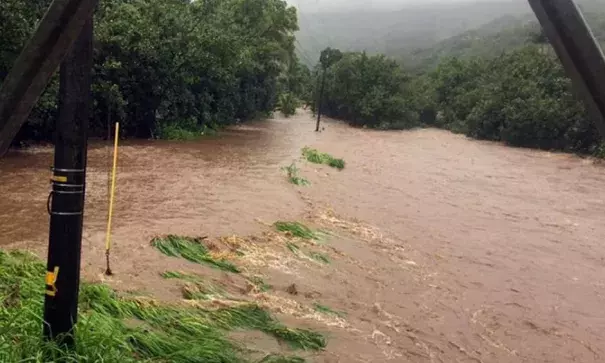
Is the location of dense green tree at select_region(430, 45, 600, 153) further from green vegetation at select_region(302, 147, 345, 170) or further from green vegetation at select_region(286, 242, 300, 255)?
green vegetation at select_region(286, 242, 300, 255)

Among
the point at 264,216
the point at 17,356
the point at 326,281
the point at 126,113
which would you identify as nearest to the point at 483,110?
the point at 126,113

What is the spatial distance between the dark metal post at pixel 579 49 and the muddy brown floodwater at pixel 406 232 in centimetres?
393

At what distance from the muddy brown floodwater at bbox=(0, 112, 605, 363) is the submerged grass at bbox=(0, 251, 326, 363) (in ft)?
2.58

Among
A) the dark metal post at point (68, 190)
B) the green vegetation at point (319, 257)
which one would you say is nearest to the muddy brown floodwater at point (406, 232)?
the green vegetation at point (319, 257)

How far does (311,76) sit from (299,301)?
55.7 meters

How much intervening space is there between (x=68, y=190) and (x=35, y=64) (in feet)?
2.91

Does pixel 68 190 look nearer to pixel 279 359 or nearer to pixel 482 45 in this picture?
pixel 279 359

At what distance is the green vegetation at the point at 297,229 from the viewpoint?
10.3m

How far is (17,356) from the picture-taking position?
11.8 feet

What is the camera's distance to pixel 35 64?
112 inches

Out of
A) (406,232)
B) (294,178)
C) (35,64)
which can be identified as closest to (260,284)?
(35,64)

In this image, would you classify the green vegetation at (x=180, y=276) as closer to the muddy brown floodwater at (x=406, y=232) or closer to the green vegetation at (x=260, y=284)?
the muddy brown floodwater at (x=406, y=232)

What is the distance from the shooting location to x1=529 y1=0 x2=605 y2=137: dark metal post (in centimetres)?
233

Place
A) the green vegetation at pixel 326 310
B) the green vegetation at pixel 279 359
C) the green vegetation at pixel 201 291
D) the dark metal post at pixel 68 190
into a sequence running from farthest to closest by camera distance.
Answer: the green vegetation at pixel 326 310 → the green vegetation at pixel 201 291 → the green vegetation at pixel 279 359 → the dark metal post at pixel 68 190
